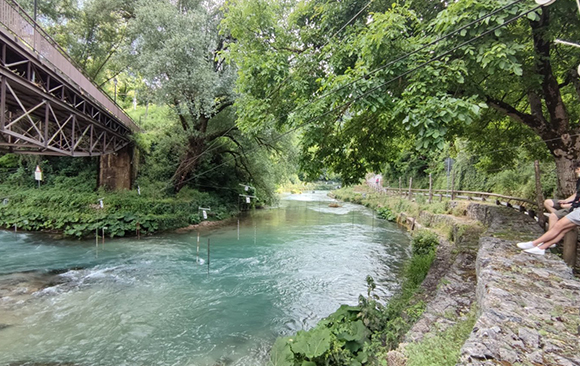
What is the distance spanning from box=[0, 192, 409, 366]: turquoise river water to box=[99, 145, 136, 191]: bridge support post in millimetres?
4361

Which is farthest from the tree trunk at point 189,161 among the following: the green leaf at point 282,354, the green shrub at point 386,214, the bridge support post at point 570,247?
the bridge support post at point 570,247

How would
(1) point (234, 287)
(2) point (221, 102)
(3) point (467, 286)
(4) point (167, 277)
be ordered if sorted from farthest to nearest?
(2) point (221, 102) < (4) point (167, 277) < (1) point (234, 287) < (3) point (467, 286)

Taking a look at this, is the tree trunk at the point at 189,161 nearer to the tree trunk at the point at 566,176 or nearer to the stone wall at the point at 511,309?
the stone wall at the point at 511,309

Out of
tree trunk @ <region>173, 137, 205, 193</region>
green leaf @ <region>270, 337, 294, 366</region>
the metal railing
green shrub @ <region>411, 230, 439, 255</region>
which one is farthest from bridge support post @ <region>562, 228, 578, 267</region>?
tree trunk @ <region>173, 137, 205, 193</region>

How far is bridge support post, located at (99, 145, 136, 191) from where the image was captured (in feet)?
53.4

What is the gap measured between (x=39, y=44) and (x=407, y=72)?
9.65m

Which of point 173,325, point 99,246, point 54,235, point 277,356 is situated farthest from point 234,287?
point 54,235

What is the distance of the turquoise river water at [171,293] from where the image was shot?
5094 millimetres

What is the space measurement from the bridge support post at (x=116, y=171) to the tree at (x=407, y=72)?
1267 centimetres

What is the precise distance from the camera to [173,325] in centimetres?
593

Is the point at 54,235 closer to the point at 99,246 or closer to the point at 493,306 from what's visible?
the point at 99,246

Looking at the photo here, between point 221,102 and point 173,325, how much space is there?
12532 millimetres

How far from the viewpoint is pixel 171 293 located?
24.7 feet

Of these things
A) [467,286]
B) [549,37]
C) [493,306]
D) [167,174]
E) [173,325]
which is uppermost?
[549,37]
